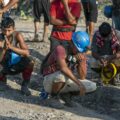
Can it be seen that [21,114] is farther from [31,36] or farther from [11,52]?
[31,36]

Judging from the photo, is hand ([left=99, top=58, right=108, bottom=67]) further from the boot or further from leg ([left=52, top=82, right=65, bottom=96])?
leg ([left=52, top=82, right=65, bottom=96])

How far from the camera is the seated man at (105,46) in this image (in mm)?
8758

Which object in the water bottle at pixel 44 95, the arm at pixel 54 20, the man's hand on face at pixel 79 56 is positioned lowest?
the water bottle at pixel 44 95

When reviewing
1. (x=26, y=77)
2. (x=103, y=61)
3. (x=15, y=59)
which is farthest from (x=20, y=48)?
(x=103, y=61)

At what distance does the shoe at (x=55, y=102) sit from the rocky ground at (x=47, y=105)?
0.06 meters

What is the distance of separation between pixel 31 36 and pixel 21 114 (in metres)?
5.86

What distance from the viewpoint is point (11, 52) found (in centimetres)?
805

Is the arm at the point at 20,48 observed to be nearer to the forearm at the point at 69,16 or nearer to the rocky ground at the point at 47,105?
the rocky ground at the point at 47,105

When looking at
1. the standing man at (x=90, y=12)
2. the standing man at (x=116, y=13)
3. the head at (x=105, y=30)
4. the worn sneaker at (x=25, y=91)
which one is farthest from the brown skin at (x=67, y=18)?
the standing man at (x=90, y=12)

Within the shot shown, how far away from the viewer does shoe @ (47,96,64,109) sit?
748 cm

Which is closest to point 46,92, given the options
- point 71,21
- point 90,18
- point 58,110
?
point 58,110

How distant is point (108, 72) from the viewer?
28.7 feet

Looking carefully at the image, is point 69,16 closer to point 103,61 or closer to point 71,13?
point 71,13

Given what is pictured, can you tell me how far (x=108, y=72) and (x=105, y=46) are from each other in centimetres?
47
